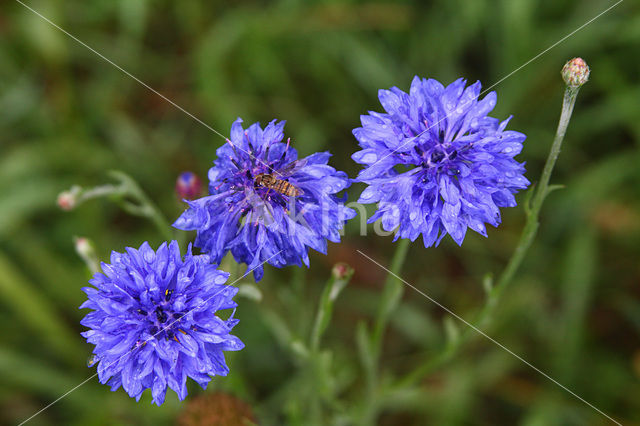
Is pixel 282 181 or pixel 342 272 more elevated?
pixel 282 181

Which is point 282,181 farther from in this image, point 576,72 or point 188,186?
point 576,72

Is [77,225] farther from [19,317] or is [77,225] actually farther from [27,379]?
[27,379]

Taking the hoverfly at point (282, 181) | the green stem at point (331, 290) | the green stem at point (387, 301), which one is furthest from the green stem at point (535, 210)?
the hoverfly at point (282, 181)

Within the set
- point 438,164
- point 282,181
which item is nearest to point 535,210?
point 438,164

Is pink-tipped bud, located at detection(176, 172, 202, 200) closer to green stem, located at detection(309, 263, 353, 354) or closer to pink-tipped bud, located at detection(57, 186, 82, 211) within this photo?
Result: pink-tipped bud, located at detection(57, 186, 82, 211)

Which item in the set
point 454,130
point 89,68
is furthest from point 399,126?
point 89,68

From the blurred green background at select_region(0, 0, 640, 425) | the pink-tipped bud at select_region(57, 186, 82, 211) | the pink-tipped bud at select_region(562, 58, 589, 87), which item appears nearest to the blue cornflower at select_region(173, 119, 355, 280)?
the pink-tipped bud at select_region(57, 186, 82, 211)
